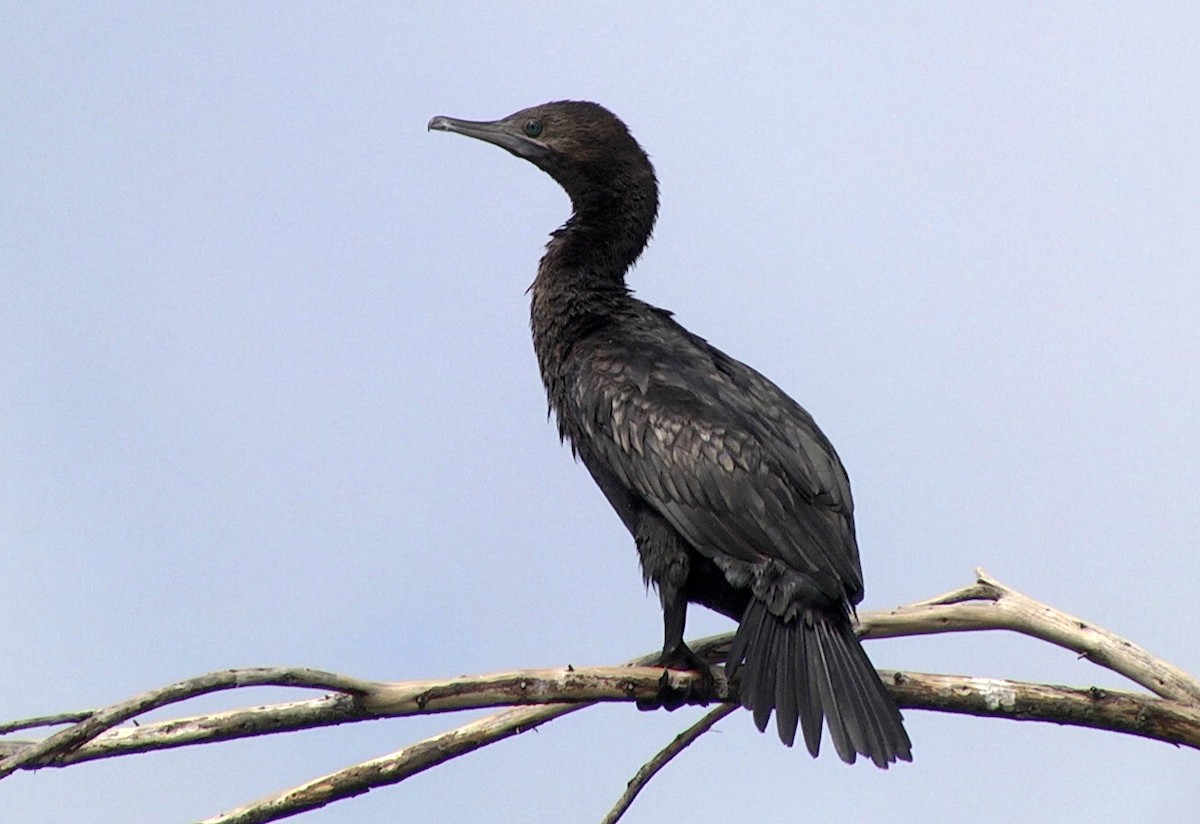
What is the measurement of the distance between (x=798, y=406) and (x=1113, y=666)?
1353mm

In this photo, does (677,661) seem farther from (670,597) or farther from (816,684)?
(816,684)

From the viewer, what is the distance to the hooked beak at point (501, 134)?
640 centimetres

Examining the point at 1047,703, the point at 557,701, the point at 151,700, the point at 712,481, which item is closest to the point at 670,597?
the point at 712,481

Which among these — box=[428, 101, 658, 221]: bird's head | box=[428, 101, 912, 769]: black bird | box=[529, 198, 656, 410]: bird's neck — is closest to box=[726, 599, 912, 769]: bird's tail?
box=[428, 101, 912, 769]: black bird

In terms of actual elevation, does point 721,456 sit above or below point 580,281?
below

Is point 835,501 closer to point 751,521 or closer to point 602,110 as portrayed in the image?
point 751,521

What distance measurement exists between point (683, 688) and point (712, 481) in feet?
2.15

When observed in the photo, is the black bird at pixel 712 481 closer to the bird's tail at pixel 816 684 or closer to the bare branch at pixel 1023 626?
the bird's tail at pixel 816 684

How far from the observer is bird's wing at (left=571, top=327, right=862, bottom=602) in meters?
4.90

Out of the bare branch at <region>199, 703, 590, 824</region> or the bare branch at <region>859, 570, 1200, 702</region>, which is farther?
the bare branch at <region>859, 570, 1200, 702</region>

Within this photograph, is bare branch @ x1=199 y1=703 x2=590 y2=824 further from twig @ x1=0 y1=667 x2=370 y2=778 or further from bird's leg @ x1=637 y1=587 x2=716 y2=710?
twig @ x1=0 y1=667 x2=370 y2=778

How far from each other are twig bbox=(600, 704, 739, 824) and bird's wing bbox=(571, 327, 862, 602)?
476 mm

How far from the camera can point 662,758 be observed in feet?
15.9

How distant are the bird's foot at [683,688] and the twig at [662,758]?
0.07 m
